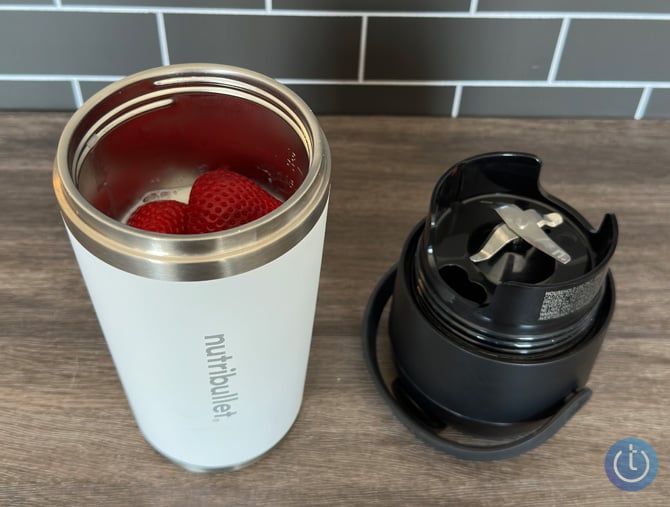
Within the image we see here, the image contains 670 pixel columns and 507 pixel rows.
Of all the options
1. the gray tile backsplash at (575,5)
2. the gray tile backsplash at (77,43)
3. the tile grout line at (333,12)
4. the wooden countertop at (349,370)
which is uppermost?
the gray tile backsplash at (575,5)

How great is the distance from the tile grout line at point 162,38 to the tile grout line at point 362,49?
0.18 meters

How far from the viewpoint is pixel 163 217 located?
424 mm

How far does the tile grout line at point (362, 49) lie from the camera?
685mm

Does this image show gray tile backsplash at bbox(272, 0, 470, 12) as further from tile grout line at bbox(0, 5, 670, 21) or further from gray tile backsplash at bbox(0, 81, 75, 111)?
gray tile backsplash at bbox(0, 81, 75, 111)

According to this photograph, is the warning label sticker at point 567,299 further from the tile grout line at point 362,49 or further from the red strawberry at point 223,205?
the tile grout line at point 362,49

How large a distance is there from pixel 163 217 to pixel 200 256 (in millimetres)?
92

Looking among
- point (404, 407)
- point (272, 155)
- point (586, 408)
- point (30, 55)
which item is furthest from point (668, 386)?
point (30, 55)

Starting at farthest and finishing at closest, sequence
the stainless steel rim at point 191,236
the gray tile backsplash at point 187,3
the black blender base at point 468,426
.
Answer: the gray tile backsplash at point 187,3, the black blender base at point 468,426, the stainless steel rim at point 191,236

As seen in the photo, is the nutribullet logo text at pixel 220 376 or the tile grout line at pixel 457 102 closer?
the nutribullet logo text at pixel 220 376

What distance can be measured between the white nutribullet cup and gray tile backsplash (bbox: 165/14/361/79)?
25cm

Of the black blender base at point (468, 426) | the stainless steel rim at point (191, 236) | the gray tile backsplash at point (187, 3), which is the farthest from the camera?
the gray tile backsplash at point (187, 3)

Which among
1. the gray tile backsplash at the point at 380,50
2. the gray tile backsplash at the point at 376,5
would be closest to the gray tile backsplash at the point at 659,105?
the gray tile backsplash at the point at 380,50

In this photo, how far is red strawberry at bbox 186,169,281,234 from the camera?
0.41 metres

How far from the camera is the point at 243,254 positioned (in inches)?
13.7
